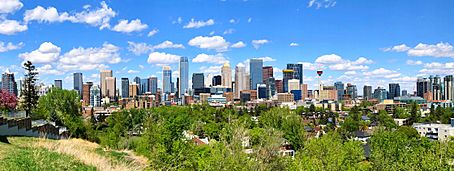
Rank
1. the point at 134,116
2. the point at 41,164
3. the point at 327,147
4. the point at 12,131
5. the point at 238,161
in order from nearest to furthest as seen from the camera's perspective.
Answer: the point at 41,164 → the point at 12,131 → the point at 238,161 → the point at 327,147 → the point at 134,116

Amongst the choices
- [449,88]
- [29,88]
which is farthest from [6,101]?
[449,88]

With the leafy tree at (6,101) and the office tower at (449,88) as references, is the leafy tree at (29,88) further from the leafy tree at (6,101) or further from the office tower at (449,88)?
the office tower at (449,88)

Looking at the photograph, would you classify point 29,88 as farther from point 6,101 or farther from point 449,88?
point 449,88

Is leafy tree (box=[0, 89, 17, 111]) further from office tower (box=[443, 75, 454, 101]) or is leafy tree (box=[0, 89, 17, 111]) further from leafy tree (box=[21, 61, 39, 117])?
office tower (box=[443, 75, 454, 101])

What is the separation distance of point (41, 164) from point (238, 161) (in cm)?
1771

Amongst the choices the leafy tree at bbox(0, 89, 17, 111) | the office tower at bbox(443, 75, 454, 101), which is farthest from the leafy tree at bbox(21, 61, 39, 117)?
the office tower at bbox(443, 75, 454, 101)

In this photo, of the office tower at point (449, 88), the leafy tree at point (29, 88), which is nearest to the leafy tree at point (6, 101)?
the leafy tree at point (29, 88)

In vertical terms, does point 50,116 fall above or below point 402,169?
above

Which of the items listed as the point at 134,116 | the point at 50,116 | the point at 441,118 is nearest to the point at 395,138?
the point at 50,116

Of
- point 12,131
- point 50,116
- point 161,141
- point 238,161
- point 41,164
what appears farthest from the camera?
point 50,116

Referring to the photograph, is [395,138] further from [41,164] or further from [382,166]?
[41,164]

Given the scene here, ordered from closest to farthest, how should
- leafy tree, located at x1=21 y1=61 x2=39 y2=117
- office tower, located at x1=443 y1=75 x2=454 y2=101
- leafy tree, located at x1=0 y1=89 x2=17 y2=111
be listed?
leafy tree, located at x1=0 y1=89 x2=17 y2=111
leafy tree, located at x1=21 y1=61 x2=39 y2=117
office tower, located at x1=443 y1=75 x2=454 y2=101

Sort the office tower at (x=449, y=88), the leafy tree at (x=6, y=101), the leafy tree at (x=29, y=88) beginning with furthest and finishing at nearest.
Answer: the office tower at (x=449, y=88) < the leafy tree at (x=29, y=88) < the leafy tree at (x=6, y=101)

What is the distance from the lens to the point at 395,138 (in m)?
40.7
